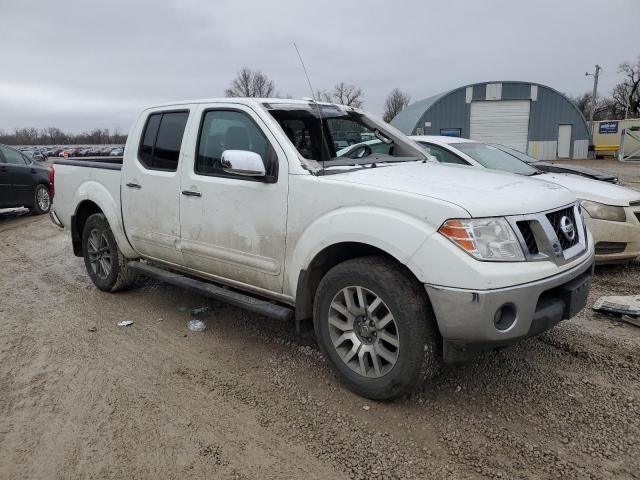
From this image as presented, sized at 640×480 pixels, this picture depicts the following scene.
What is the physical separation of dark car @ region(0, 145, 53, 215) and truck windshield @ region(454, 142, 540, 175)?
342 inches

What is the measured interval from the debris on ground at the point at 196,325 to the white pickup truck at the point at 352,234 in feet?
1.31

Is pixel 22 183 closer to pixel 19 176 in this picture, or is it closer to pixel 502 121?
pixel 19 176

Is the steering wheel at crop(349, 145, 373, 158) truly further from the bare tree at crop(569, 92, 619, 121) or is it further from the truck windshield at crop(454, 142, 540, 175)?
the bare tree at crop(569, 92, 619, 121)

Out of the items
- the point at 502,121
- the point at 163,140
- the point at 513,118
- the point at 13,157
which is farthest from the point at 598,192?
the point at 513,118

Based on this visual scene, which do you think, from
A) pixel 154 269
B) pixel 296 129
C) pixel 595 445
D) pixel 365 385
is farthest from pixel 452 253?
pixel 154 269

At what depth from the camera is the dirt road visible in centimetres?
261

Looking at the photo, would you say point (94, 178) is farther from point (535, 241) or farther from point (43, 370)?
point (535, 241)

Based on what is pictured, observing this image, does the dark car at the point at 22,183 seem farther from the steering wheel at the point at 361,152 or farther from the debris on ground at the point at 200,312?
the steering wheel at the point at 361,152

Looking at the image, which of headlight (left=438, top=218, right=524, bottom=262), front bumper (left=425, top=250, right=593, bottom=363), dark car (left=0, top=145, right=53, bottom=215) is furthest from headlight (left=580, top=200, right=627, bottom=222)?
dark car (left=0, top=145, right=53, bottom=215)

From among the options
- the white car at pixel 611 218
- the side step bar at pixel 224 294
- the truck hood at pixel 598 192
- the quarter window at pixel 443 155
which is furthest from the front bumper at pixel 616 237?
the side step bar at pixel 224 294

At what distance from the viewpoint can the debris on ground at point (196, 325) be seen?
4492mm

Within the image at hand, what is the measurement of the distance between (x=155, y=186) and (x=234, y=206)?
43.4 inches

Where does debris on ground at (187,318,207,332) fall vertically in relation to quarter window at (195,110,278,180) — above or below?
below

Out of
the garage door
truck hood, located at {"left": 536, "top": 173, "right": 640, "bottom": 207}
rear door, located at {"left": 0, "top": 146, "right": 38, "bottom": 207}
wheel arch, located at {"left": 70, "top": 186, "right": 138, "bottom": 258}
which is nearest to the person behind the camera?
wheel arch, located at {"left": 70, "top": 186, "right": 138, "bottom": 258}
